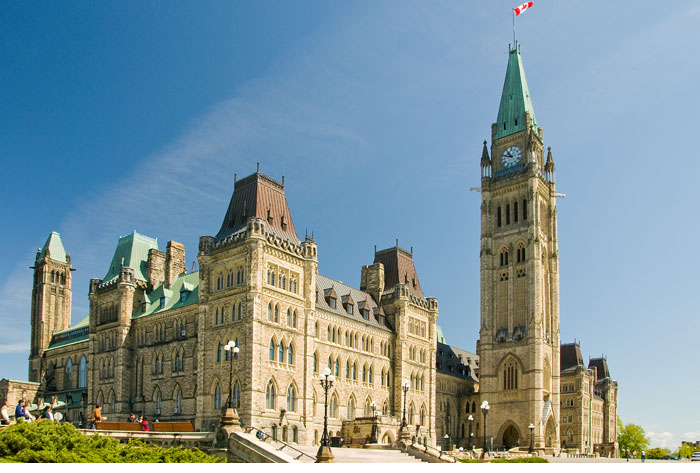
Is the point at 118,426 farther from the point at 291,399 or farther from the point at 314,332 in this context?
the point at 314,332

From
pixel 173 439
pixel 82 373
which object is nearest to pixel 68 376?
pixel 82 373

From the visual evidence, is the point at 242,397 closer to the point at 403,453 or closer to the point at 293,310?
the point at 293,310

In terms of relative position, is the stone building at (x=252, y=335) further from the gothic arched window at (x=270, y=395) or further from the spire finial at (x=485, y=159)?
the spire finial at (x=485, y=159)

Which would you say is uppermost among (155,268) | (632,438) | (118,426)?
(155,268)

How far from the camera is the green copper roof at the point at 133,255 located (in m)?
75.6

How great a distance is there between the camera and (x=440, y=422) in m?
91.7

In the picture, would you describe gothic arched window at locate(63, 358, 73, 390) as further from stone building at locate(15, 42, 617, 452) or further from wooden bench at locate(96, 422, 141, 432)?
wooden bench at locate(96, 422, 141, 432)

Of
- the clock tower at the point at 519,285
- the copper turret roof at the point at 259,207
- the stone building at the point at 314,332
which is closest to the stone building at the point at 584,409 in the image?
the stone building at the point at 314,332

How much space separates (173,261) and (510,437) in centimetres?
4826

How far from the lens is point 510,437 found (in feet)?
313

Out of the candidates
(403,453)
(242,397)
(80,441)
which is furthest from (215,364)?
(80,441)

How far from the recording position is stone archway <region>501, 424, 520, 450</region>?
310 ft

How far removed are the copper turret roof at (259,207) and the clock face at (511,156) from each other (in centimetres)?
4446

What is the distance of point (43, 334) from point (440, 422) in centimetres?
4777
